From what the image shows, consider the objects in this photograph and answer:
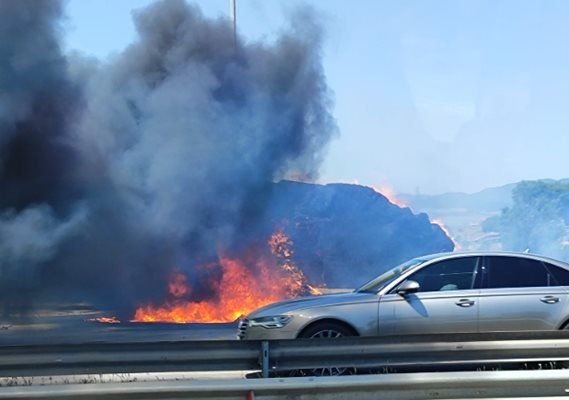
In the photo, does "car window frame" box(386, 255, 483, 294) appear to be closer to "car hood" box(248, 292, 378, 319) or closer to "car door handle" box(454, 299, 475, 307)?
"car door handle" box(454, 299, 475, 307)

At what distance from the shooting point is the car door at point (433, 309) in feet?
23.0

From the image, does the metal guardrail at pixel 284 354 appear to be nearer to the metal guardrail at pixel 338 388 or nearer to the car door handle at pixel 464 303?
the metal guardrail at pixel 338 388

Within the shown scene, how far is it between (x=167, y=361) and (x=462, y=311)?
353 centimetres

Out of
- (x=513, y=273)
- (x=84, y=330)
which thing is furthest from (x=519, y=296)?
(x=84, y=330)

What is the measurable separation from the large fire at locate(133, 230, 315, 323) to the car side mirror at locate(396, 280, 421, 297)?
855 cm

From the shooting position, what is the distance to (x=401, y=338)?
5.51m

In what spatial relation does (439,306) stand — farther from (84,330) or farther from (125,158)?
(125,158)

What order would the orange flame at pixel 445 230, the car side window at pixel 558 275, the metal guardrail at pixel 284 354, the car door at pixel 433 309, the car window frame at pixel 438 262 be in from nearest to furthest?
the metal guardrail at pixel 284 354
the car door at pixel 433 309
the car window frame at pixel 438 262
the car side window at pixel 558 275
the orange flame at pixel 445 230

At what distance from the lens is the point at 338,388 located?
4.37 m

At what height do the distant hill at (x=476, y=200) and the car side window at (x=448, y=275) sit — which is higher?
the distant hill at (x=476, y=200)

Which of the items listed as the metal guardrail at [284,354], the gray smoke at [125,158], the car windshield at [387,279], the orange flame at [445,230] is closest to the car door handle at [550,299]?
the car windshield at [387,279]

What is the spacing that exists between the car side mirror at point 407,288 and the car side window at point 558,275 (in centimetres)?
171

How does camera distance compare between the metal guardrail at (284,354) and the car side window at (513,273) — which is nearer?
the metal guardrail at (284,354)

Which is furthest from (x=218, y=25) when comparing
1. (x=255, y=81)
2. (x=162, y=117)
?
(x=162, y=117)
